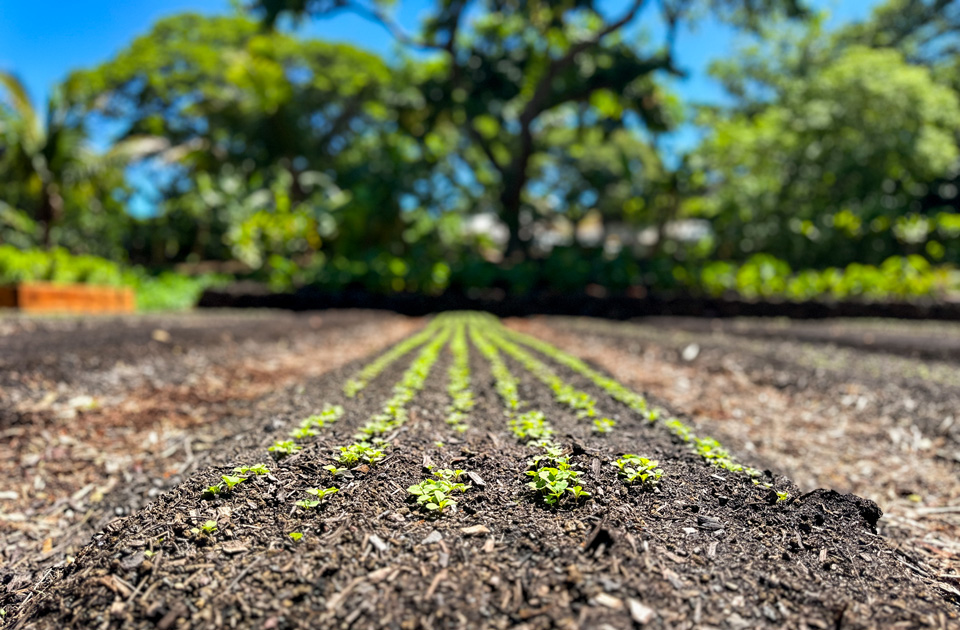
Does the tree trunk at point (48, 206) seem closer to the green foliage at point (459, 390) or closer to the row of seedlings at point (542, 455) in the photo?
the green foliage at point (459, 390)

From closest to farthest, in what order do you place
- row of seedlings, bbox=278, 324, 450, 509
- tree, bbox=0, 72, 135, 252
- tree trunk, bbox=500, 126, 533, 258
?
row of seedlings, bbox=278, 324, 450, 509 → tree, bbox=0, 72, 135, 252 → tree trunk, bbox=500, 126, 533, 258

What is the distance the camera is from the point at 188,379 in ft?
16.5

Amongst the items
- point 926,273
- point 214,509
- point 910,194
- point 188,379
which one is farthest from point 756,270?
point 214,509

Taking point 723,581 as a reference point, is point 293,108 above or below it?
above

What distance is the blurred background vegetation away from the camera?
14141mm

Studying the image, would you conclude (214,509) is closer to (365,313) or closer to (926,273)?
(365,313)

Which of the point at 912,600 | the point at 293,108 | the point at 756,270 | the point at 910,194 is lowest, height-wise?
the point at 912,600

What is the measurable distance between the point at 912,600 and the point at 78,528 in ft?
10.7

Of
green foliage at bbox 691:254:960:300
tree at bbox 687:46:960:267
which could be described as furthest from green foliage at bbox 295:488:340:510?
tree at bbox 687:46:960:267

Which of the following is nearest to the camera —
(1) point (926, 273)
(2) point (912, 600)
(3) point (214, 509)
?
(2) point (912, 600)

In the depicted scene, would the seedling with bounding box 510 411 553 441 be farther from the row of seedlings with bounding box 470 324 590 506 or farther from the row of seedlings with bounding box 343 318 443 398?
the row of seedlings with bounding box 343 318 443 398

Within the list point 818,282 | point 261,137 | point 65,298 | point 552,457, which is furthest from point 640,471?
point 261,137

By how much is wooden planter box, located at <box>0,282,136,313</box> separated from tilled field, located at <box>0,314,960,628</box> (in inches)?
310

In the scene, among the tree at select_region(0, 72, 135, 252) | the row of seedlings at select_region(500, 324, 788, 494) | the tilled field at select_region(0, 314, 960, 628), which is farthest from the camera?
the tree at select_region(0, 72, 135, 252)
